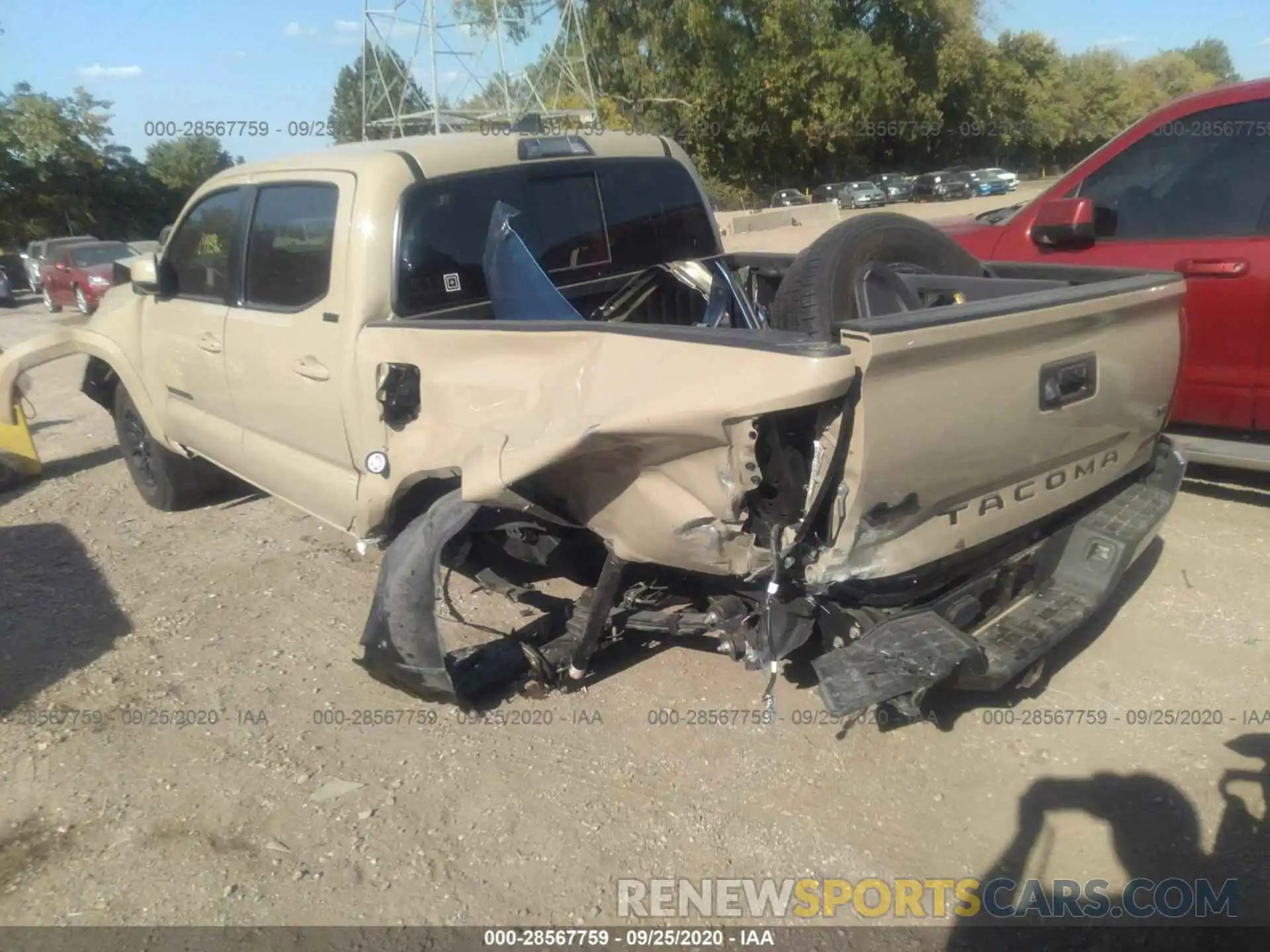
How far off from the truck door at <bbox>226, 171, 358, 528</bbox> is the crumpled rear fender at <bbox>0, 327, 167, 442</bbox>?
132 cm

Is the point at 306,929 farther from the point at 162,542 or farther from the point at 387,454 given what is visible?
the point at 162,542

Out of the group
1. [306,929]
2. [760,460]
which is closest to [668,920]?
[306,929]

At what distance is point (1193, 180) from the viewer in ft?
15.2

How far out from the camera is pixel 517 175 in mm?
4148

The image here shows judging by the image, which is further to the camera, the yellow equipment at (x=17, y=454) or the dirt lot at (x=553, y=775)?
the yellow equipment at (x=17, y=454)

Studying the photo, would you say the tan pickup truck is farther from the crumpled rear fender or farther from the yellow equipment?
the yellow equipment

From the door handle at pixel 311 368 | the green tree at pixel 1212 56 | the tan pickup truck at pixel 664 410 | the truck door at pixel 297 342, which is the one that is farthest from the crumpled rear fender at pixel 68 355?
the green tree at pixel 1212 56

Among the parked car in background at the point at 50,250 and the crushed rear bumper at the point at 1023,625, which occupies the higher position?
the parked car in background at the point at 50,250

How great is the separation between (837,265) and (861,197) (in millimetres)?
34799

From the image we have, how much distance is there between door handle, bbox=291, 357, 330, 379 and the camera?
392 centimetres

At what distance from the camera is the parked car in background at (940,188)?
1483 inches

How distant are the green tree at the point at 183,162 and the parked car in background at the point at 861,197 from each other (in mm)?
24683

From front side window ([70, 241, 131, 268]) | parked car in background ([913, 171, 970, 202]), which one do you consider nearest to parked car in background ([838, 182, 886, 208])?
parked car in background ([913, 171, 970, 202])

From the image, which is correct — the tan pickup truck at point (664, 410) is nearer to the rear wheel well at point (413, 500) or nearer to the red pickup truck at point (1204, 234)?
the rear wheel well at point (413, 500)
